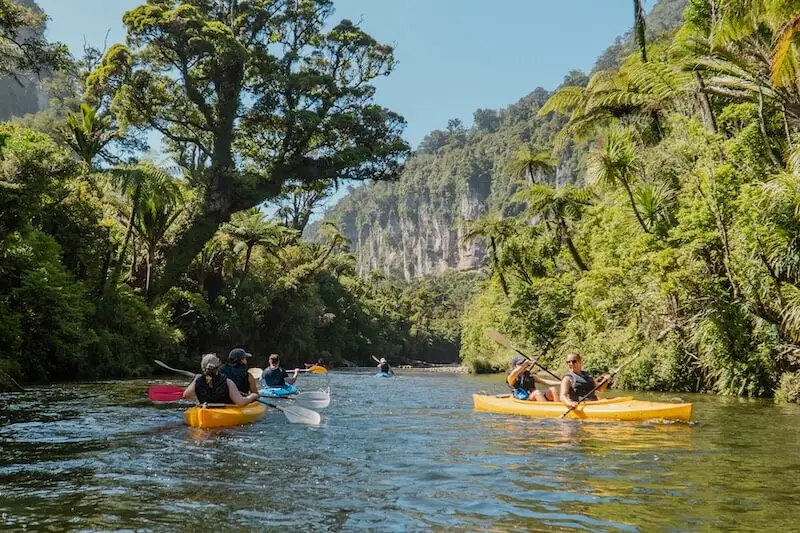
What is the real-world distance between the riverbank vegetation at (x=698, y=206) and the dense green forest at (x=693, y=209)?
4 centimetres

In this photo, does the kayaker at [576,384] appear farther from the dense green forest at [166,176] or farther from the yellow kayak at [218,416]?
the dense green forest at [166,176]

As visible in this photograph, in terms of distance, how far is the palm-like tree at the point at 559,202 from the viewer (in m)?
23.8

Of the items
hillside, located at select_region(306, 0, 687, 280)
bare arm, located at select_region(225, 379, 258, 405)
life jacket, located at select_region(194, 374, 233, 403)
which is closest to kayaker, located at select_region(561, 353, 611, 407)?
bare arm, located at select_region(225, 379, 258, 405)

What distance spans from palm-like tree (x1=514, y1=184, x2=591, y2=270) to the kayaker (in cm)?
1284

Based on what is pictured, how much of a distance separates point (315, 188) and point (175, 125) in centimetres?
698

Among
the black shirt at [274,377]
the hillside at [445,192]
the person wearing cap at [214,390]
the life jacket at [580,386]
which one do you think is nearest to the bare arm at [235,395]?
the person wearing cap at [214,390]

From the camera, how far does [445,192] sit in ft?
481

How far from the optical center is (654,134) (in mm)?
21766

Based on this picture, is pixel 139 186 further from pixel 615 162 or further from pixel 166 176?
pixel 615 162

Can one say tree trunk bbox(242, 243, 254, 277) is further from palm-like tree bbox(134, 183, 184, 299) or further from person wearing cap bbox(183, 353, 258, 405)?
A: person wearing cap bbox(183, 353, 258, 405)

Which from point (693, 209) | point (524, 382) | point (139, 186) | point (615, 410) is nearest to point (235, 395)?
point (524, 382)

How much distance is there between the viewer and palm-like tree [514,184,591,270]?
78.2 feet

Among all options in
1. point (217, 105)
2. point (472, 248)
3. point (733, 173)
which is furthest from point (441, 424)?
point (472, 248)

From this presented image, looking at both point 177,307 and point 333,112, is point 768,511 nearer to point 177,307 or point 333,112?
point 333,112
